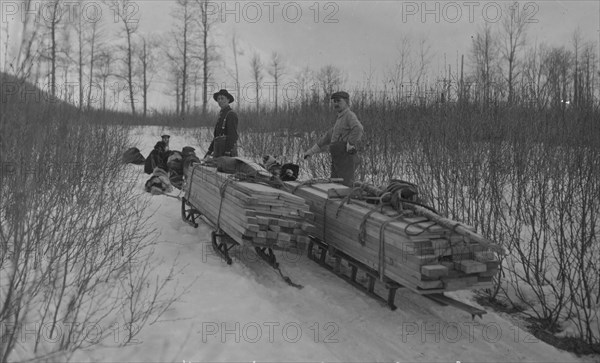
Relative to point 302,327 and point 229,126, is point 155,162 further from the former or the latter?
point 302,327

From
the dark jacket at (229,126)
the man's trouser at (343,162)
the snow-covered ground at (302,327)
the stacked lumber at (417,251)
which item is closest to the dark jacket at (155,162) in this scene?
the dark jacket at (229,126)

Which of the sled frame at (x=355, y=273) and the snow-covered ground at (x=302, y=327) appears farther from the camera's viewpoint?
the sled frame at (x=355, y=273)

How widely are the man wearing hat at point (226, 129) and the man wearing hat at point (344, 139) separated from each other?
1361 mm

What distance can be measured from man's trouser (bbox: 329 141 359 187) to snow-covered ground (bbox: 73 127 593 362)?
69.4 inches

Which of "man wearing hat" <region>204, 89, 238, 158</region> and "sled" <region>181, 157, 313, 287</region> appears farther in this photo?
"man wearing hat" <region>204, 89, 238, 158</region>

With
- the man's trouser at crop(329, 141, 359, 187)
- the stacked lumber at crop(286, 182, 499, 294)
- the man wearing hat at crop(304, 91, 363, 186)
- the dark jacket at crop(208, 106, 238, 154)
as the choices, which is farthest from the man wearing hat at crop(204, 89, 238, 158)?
the stacked lumber at crop(286, 182, 499, 294)

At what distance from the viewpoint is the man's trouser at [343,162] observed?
293 inches

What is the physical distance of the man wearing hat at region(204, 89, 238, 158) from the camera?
8.07m

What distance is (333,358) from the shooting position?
13.5ft

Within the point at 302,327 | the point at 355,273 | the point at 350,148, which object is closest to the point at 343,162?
the point at 350,148

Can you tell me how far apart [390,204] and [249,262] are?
7.23 feet

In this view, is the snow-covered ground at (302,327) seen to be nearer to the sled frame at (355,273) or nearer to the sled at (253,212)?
the sled frame at (355,273)

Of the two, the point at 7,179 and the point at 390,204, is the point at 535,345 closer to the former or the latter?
the point at 390,204

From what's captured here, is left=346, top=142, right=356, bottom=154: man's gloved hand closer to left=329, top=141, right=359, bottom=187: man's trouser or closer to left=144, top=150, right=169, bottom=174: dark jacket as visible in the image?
left=329, top=141, right=359, bottom=187: man's trouser
